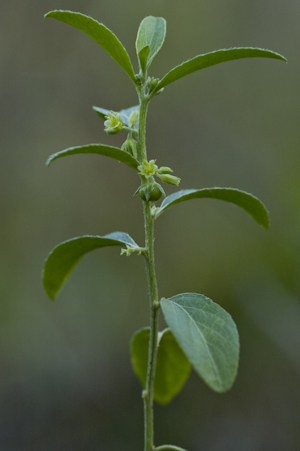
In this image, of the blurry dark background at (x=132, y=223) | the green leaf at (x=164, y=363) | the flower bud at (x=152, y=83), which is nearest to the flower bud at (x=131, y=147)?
the flower bud at (x=152, y=83)

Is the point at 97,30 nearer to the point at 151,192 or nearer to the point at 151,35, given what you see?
the point at 151,35

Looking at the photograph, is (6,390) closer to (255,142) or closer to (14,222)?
(14,222)

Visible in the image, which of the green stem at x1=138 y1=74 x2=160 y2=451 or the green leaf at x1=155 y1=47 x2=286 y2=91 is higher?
the green leaf at x1=155 y1=47 x2=286 y2=91

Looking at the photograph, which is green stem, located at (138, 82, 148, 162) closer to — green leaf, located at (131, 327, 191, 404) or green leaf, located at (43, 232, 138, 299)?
green leaf, located at (43, 232, 138, 299)

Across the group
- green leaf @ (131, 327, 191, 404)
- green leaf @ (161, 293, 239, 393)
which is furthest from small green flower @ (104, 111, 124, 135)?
green leaf @ (131, 327, 191, 404)

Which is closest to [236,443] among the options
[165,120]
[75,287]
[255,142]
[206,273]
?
[206,273]
